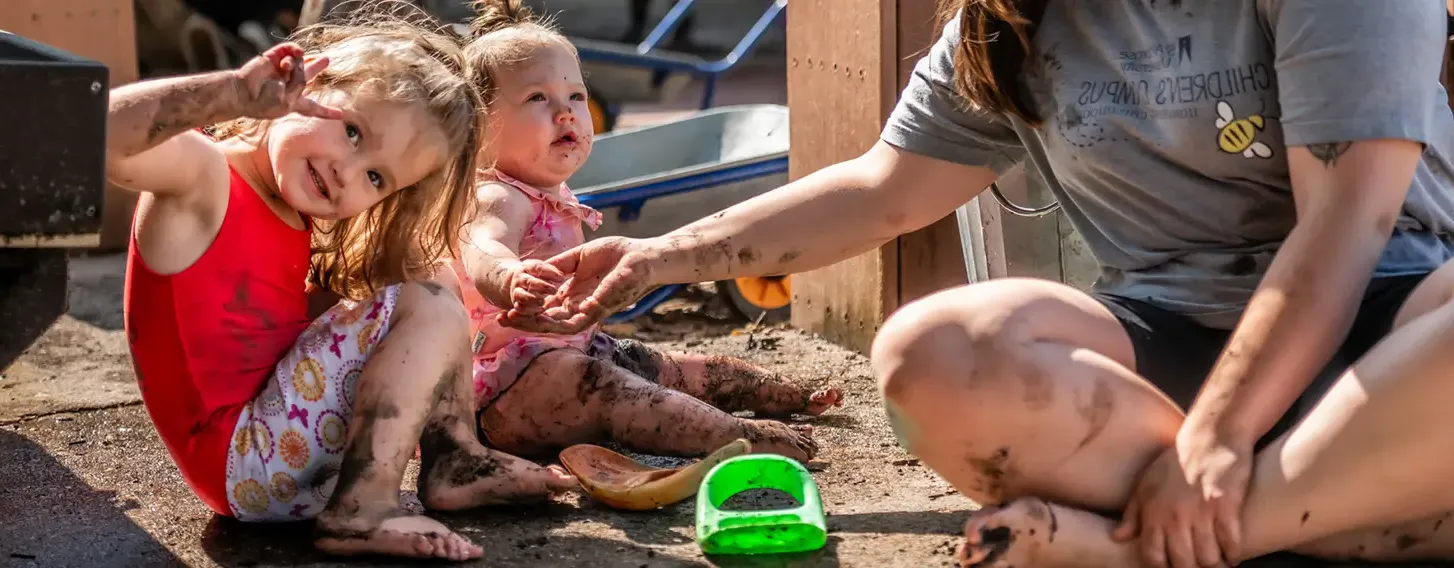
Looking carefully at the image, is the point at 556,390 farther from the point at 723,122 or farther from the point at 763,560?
the point at 723,122

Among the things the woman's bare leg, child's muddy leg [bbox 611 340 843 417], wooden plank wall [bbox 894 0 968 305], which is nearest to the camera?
the woman's bare leg

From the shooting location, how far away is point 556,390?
273 cm

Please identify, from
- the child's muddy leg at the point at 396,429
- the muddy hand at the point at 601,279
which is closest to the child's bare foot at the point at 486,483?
the child's muddy leg at the point at 396,429

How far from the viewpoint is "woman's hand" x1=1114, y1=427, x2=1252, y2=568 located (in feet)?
5.83

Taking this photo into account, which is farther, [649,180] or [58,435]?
[649,180]

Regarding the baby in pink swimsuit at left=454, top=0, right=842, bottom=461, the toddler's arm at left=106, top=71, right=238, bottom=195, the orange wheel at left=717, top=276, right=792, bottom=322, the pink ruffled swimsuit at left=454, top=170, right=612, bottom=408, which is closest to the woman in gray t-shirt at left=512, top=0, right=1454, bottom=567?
the baby in pink swimsuit at left=454, top=0, right=842, bottom=461

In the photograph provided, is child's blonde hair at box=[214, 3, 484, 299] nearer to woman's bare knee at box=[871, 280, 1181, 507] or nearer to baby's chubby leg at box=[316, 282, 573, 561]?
baby's chubby leg at box=[316, 282, 573, 561]

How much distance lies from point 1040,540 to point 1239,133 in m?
0.58

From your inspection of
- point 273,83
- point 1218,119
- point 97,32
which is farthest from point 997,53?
point 97,32

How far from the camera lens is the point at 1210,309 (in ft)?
6.68

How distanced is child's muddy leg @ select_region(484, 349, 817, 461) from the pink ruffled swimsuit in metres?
0.03

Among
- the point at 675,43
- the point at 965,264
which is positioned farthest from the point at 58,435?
the point at 675,43

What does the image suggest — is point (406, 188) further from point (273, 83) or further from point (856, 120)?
point (856, 120)

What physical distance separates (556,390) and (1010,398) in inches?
42.6
